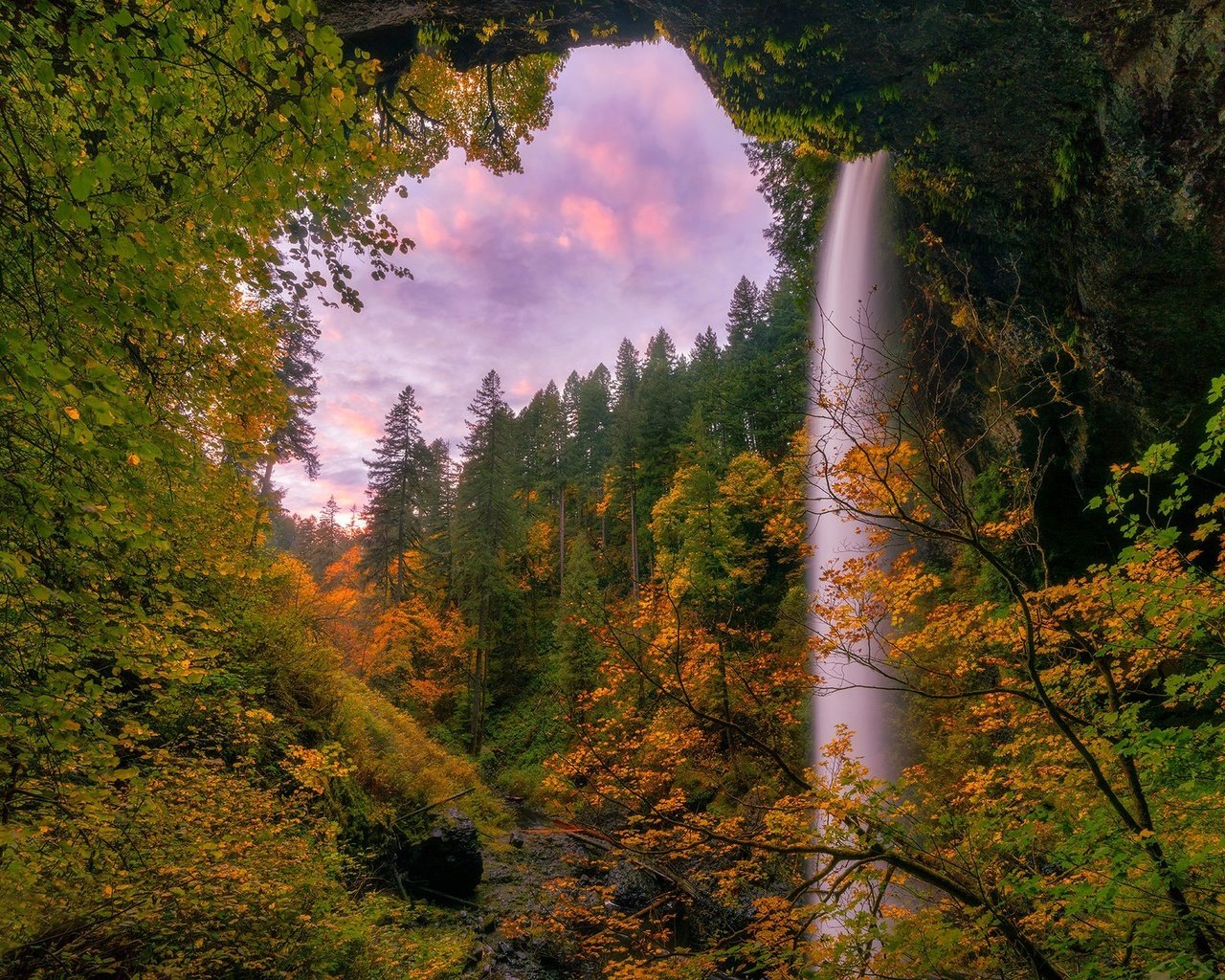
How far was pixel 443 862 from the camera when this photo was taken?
10.8 meters

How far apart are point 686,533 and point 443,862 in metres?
10.6

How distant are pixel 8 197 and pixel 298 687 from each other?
9.52m

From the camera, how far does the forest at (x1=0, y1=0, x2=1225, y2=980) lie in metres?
2.82

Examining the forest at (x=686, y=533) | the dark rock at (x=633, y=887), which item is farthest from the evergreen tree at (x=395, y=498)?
the dark rock at (x=633, y=887)

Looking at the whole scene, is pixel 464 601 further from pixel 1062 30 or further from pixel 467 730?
pixel 1062 30

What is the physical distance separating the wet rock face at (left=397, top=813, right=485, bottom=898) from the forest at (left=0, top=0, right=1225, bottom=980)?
0.09m

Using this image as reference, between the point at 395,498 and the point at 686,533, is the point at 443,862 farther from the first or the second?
the point at 395,498

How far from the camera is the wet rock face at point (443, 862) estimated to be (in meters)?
10.8

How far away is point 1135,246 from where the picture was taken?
6.71m

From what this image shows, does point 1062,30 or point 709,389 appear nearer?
point 1062,30

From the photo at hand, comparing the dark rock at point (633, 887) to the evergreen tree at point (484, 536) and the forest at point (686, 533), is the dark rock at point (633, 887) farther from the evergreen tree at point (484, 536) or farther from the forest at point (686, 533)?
the evergreen tree at point (484, 536)

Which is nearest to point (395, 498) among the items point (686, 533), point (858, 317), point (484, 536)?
point (484, 536)

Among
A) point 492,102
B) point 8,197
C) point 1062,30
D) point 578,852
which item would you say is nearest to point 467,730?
point 578,852

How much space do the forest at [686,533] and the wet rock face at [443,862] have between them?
0.09 m
